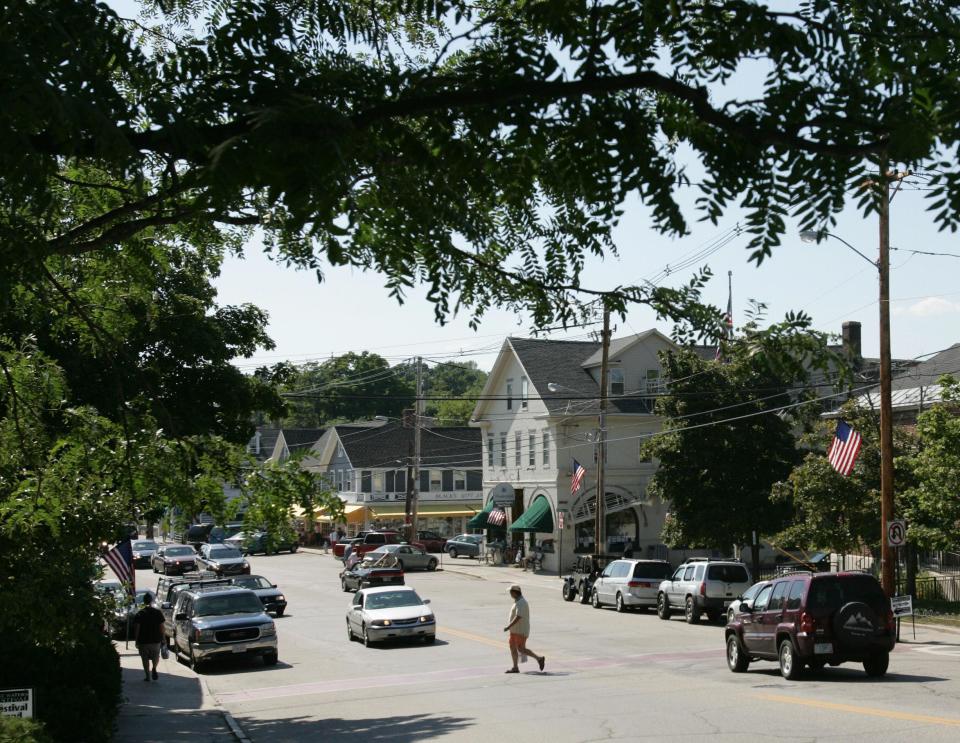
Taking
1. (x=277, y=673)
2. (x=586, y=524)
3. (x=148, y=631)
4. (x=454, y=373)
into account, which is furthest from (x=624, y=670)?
(x=454, y=373)

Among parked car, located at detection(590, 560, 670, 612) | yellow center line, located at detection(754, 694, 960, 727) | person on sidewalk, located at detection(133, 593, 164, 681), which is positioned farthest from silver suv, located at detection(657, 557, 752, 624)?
person on sidewalk, located at detection(133, 593, 164, 681)

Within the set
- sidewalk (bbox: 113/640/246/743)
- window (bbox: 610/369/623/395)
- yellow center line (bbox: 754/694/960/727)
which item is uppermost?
window (bbox: 610/369/623/395)

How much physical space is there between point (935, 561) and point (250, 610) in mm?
24983

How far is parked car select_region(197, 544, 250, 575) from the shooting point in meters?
50.7

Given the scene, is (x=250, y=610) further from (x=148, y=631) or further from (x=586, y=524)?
(x=586, y=524)

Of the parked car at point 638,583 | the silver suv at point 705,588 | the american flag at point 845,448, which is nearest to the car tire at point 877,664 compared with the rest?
the american flag at point 845,448

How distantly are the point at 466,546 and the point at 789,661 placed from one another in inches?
1832

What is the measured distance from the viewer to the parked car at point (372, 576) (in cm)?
4494

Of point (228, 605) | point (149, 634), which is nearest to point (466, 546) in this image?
point (228, 605)

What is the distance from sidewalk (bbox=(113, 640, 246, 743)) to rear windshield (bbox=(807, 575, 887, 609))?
973 cm

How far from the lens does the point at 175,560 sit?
56625mm

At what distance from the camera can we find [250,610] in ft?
88.2

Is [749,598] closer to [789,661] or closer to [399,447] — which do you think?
[789,661]

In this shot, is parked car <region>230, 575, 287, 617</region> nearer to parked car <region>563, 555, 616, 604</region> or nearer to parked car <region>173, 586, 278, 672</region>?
parked car <region>173, 586, 278, 672</region>
